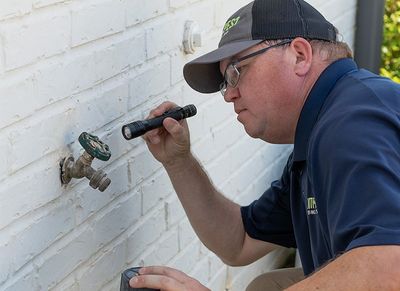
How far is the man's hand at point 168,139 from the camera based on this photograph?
9.33 ft

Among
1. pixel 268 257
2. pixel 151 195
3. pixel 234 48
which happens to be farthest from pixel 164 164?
pixel 268 257

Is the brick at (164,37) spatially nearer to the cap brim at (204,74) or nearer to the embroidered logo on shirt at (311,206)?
the cap brim at (204,74)

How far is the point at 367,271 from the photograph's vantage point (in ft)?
6.73

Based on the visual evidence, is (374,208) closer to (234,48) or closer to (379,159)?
(379,159)

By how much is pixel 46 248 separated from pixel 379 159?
102cm

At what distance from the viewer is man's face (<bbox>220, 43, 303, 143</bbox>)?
2.55 m

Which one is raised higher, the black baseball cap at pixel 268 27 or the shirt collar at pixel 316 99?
the black baseball cap at pixel 268 27

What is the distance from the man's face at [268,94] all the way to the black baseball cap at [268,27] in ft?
0.13

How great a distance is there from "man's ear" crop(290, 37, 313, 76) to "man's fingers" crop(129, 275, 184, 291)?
28.0 inches

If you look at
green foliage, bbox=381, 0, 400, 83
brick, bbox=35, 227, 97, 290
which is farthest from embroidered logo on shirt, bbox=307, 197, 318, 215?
green foliage, bbox=381, 0, 400, 83

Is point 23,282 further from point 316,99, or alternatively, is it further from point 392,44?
point 392,44

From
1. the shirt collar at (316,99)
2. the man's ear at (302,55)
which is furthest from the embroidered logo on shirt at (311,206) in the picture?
the man's ear at (302,55)

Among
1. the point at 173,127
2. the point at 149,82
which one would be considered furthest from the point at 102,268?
the point at 149,82

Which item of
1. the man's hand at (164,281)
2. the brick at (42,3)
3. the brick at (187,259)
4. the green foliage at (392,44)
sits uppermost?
the brick at (42,3)
